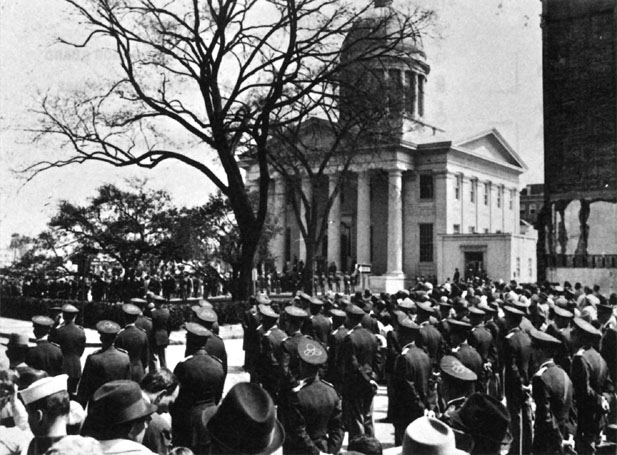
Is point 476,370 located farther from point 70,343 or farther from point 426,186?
point 426,186

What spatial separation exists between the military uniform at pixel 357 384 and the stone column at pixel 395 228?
46278 millimetres

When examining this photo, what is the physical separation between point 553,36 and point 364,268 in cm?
1461

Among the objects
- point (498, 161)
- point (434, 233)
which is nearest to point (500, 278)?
point (434, 233)

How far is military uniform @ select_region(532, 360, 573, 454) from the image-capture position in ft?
19.9

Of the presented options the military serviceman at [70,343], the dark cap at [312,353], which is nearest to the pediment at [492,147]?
the military serviceman at [70,343]

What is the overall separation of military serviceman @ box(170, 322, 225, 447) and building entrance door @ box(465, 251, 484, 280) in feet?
149

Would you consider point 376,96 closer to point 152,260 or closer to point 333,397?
point 152,260

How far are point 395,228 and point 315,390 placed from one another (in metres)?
49.9

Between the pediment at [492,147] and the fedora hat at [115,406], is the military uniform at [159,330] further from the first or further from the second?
the pediment at [492,147]

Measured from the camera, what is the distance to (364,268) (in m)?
31.8

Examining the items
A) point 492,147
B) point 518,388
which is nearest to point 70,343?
point 518,388

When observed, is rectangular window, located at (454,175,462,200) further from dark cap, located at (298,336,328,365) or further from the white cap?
the white cap

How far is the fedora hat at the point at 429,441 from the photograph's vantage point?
124 inches

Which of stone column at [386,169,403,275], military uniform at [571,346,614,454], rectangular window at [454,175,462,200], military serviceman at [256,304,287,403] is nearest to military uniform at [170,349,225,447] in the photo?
military serviceman at [256,304,287,403]
